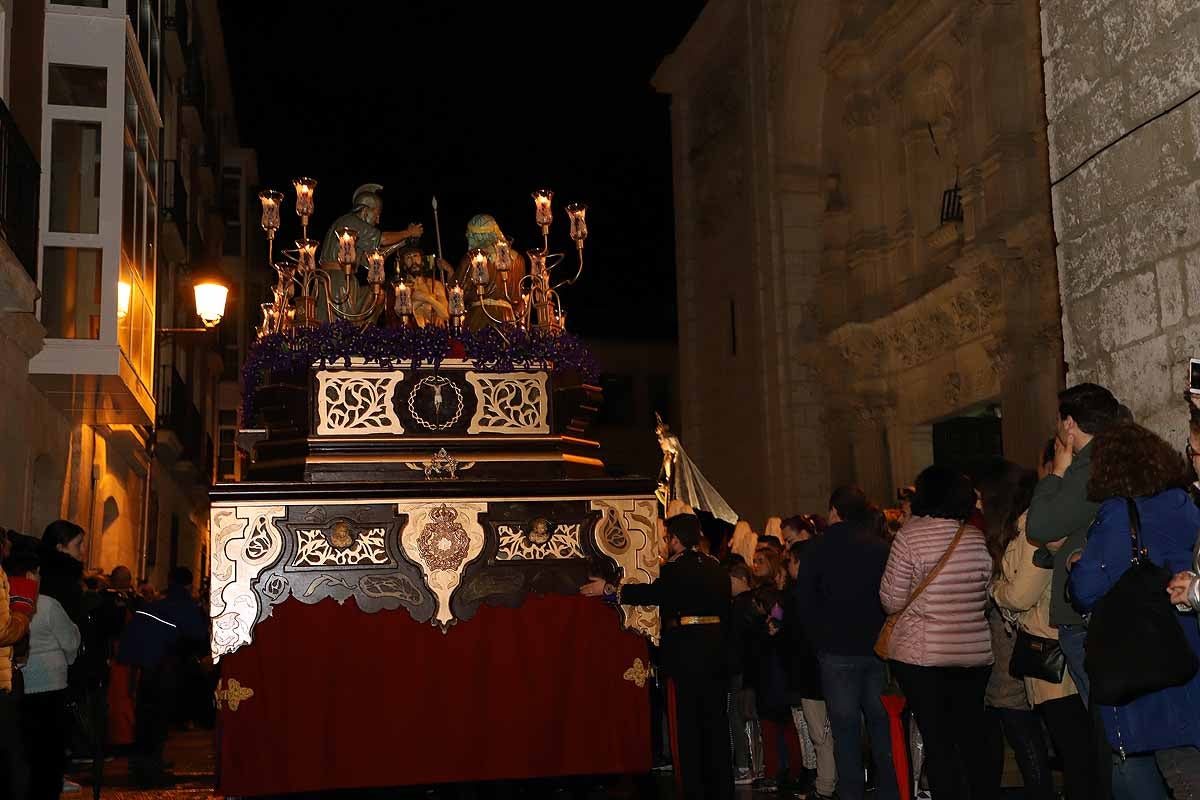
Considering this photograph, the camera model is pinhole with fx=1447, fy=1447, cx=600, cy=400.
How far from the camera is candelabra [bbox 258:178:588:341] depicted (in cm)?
775

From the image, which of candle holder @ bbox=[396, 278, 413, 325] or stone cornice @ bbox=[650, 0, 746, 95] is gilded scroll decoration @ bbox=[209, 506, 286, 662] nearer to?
candle holder @ bbox=[396, 278, 413, 325]

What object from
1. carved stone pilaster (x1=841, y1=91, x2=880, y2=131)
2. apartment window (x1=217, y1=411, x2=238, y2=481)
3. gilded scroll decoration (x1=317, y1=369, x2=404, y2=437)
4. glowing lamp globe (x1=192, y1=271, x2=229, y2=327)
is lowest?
gilded scroll decoration (x1=317, y1=369, x2=404, y2=437)

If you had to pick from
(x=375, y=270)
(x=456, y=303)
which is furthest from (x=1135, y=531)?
(x=375, y=270)

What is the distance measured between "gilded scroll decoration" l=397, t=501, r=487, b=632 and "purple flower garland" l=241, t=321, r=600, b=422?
842mm

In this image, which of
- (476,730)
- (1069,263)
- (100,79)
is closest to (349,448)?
(476,730)

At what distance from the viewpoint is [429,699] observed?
728cm

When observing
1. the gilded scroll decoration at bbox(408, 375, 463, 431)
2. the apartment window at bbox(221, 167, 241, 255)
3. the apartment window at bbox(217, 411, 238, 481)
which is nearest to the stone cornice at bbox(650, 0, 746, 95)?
the apartment window at bbox(221, 167, 241, 255)

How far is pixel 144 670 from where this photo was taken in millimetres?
10188

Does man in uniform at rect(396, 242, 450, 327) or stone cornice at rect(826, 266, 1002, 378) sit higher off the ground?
stone cornice at rect(826, 266, 1002, 378)

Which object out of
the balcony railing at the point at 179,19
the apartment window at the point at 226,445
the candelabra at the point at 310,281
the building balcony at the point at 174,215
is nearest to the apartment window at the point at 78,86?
the building balcony at the point at 174,215

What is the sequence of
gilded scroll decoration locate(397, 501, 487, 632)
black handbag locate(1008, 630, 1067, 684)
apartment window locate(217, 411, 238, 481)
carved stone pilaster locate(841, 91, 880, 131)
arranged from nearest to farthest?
1. black handbag locate(1008, 630, 1067, 684)
2. gilded scroll decoration locate(397, 501, 487, 632)
3. carved stone pilaster locate(841, 91, 880, 131)
4. apartment window locate(217, 411, 238, 481)

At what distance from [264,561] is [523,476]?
4.73 feet

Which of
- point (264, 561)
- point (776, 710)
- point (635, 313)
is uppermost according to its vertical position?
point (635, 313)

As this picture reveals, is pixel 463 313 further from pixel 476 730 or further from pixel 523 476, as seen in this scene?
pixel 476 730
